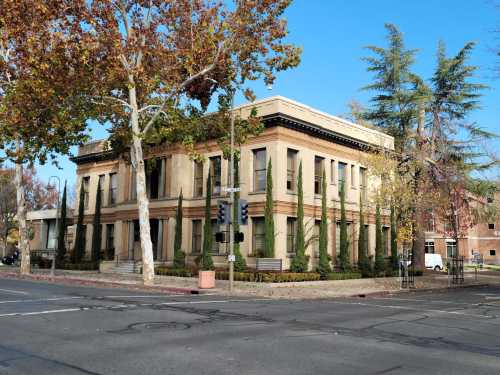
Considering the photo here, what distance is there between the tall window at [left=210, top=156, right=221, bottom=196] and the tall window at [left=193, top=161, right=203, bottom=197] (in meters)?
1.23

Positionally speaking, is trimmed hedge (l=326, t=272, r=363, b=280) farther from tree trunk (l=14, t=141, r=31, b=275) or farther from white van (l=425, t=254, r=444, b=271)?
white van (l=425, t=254, r=444, b=271)

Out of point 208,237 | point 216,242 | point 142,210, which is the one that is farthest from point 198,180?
point 142,210

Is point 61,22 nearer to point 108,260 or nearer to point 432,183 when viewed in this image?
point 108,260

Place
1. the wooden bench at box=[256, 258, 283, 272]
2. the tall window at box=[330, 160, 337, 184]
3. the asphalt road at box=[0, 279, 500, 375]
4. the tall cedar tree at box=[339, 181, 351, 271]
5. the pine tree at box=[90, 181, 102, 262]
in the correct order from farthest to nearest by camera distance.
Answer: the pine tree at box=[90, 181, 102, 262], the tall window at box=[330, 160, 337, 184], the tall cedar tree at box=[339, 181, 351, 271], the wooden bench at box=[256, 258, 283, 272], the asphalt road at box=[0, 279, 500, 375]

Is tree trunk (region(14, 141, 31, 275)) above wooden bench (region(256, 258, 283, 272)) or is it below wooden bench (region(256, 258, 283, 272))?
above

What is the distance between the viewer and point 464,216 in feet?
139

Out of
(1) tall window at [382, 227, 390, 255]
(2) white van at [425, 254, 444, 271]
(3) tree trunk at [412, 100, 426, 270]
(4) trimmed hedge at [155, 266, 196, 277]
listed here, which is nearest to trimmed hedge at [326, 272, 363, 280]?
(3) tree trunk at [412, 100, 426, 270]

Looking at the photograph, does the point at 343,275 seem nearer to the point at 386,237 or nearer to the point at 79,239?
the point at 386,237

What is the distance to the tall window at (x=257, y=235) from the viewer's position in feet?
109

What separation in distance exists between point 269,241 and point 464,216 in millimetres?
19572

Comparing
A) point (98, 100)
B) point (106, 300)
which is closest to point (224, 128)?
point (98, 100)

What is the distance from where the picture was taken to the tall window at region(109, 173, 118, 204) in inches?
1828

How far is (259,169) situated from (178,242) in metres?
7.57

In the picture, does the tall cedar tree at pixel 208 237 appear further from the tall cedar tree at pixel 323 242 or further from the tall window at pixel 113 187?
the tall window at pixel 113 187
